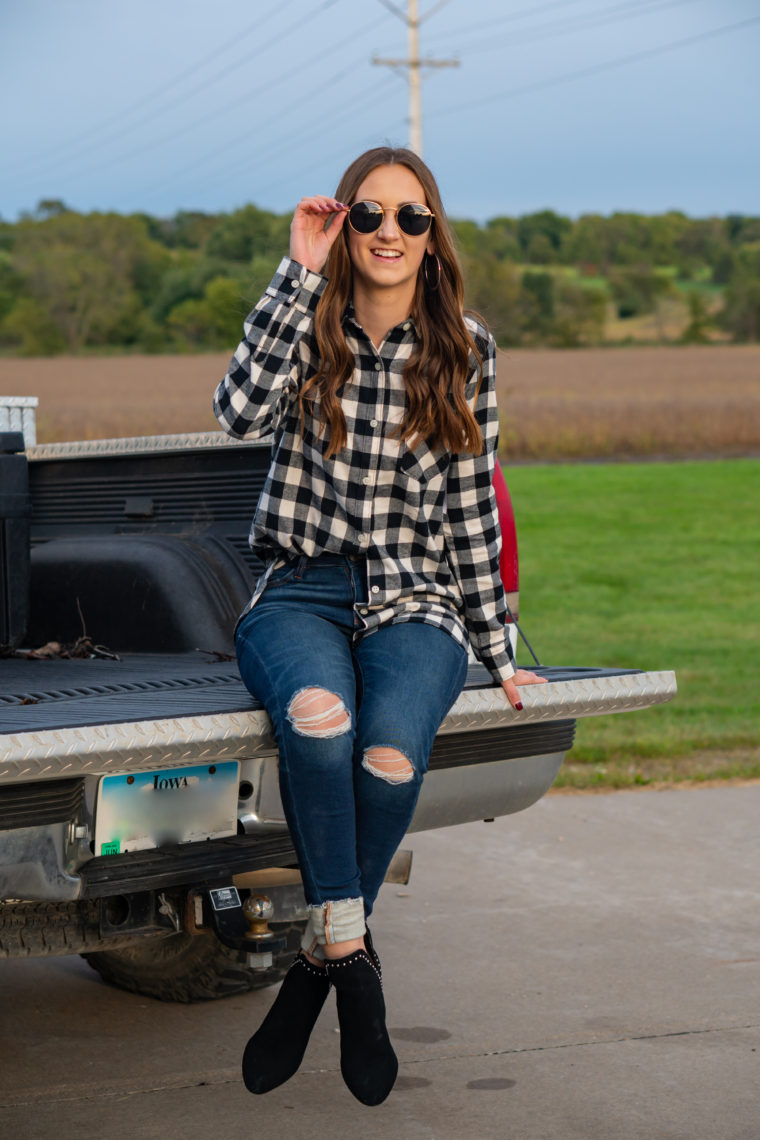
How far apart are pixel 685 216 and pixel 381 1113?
77016mm

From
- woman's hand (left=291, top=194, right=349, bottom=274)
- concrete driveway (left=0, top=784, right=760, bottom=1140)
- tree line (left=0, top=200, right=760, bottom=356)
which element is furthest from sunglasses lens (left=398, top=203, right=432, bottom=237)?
tree line (left=0, top=200, right=760, bottom=356)

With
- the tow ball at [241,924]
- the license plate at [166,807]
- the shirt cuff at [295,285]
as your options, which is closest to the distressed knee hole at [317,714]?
the license plate at [166,807]

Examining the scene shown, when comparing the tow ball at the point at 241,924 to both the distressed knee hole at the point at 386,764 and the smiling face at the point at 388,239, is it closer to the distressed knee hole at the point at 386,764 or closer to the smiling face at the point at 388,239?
the distressed knee hole at the point at 386,764

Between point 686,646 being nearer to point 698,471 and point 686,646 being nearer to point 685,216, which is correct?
point 698,471

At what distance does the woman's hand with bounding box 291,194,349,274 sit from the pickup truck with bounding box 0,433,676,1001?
676mm

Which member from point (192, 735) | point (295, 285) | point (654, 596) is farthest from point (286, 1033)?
point (654, 596)

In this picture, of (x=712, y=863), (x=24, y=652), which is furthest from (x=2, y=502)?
(x=712, y=863)

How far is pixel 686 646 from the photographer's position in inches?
337

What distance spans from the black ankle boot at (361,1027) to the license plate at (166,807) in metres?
0.33

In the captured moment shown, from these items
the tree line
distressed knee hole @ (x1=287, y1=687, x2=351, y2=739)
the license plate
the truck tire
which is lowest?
the truck tire

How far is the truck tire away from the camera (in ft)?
11.1

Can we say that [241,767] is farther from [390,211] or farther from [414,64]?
[414,64]

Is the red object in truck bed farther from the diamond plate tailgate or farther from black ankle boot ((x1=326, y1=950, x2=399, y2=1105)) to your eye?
black ankle boot ((x1=326, y1=950, x2=399, y2=1105))

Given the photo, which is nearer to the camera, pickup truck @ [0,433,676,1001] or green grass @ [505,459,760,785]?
pickup truck @ [0,433,676,1001]
